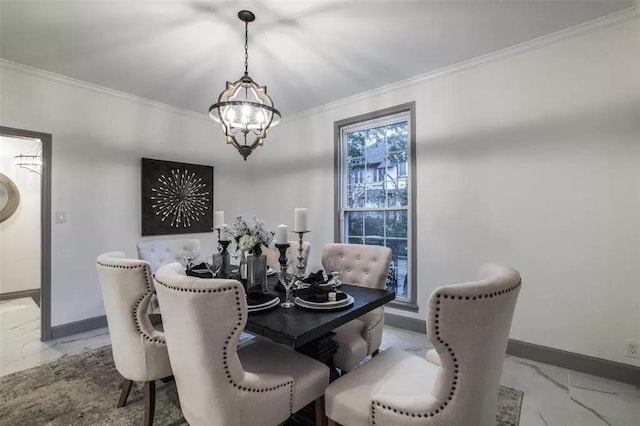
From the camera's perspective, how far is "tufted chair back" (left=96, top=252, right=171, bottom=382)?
1.63 meters

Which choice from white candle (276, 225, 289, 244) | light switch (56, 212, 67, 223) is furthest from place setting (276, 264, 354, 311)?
light switch (56, 212, 67, 223)

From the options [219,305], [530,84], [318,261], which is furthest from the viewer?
[318,261]

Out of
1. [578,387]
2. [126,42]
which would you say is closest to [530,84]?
[578,387]

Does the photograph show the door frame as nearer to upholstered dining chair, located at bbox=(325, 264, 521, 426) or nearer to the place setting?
the place setting

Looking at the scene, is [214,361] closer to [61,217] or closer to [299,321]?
[299,321]

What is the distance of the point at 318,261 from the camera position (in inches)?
166

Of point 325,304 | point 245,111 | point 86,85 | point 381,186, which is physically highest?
point 86,85

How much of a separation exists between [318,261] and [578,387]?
282cm

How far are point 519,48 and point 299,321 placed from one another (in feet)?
9.73

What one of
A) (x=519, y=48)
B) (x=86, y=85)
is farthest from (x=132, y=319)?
(x=519, y=48)

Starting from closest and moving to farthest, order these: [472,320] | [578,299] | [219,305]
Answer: [472,320] < [219,305] < [578,299]

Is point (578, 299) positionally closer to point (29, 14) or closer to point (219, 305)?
point (219, 305)

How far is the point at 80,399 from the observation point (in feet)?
6.86

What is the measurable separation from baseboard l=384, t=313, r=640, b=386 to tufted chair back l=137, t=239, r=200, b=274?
10.2 ft
